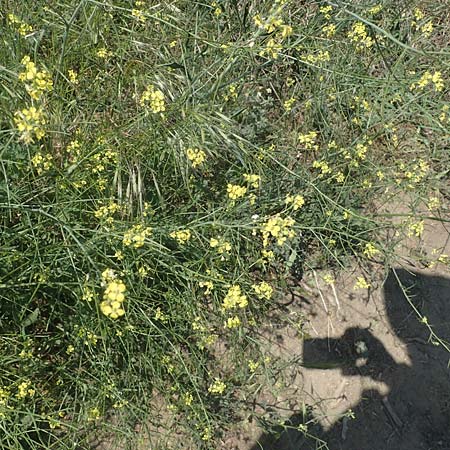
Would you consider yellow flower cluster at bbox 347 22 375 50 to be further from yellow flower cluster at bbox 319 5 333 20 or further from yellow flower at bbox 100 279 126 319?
yellow flower at bbox 100 279 126 319

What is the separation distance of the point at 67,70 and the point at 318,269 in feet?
6.17

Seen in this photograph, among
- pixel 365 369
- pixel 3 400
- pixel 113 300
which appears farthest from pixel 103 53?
pixel 365 369

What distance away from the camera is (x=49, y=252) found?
2109mm

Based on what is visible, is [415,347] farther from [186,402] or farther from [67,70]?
[67,70]

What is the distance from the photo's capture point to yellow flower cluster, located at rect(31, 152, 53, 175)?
6.61 ft

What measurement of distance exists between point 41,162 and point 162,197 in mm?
675

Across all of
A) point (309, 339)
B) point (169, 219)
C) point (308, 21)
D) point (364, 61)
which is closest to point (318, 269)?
point (309, 339)

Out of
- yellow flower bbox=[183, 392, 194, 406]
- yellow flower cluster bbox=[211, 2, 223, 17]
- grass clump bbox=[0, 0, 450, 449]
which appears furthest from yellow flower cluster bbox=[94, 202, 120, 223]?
yellow flower cluster bbox=[211, 2, 223, 17]

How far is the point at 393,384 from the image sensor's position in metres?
3.04

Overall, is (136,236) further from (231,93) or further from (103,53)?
(103,53)

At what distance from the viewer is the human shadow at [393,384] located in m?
2.88

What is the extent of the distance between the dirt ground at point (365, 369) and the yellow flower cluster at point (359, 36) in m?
1.30

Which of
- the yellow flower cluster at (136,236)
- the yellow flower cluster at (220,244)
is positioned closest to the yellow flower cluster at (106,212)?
the yellow flower cluster at (136,236)

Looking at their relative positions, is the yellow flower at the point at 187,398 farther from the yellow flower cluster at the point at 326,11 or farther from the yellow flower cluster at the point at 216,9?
the yellow flower cluster at the point at 326,11
